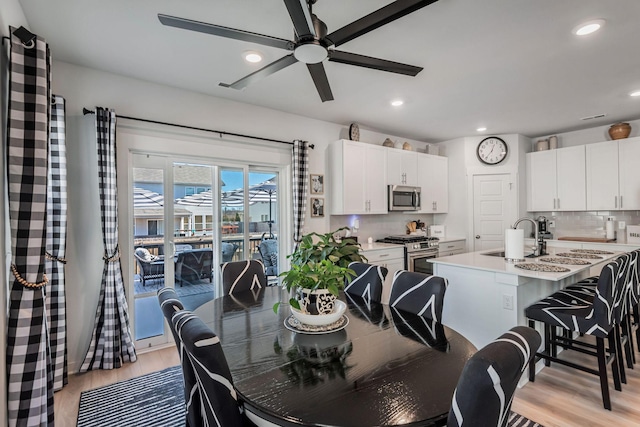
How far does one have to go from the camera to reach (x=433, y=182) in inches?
207

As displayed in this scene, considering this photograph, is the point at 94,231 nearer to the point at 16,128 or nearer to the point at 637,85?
the point at 16,128

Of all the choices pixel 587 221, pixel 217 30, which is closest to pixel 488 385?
pixel 217 30

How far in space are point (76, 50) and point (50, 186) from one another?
108 cm

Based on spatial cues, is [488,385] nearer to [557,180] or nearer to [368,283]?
[368,283]

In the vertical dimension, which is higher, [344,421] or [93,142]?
[93,142]

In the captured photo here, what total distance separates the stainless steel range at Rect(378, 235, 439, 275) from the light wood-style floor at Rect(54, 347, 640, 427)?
1.99 m

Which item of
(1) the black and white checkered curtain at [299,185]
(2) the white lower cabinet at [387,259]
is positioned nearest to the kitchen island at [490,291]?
(2) the white lower cabinet at [387,259]

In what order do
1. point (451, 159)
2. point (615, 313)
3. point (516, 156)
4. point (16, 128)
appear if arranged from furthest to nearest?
point (451, 159)
point (516, 156)
point (615, 313)
point (16, 128)

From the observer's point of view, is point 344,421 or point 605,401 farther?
point 605,401

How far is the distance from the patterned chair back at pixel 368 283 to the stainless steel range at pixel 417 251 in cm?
227

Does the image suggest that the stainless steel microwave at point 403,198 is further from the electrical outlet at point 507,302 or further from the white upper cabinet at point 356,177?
the electrical outlet at point 507,302

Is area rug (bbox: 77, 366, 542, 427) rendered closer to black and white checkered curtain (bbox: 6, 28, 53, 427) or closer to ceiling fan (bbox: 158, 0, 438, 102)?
black and white checkered curtain (bbox: 6, 28, 53, 427)

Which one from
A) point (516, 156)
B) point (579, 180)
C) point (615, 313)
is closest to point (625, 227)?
point (579, 180)

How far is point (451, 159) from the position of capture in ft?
17.9
